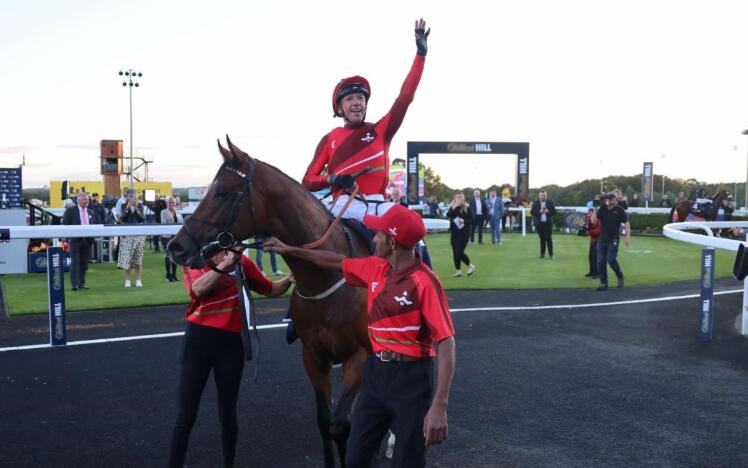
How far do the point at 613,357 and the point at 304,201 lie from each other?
528 cm

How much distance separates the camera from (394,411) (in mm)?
3248

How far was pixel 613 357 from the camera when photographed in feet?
25.7

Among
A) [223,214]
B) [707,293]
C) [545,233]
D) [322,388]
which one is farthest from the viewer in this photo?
[545,233]

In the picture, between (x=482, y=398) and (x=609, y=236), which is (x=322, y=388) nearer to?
(x=482, y=398)

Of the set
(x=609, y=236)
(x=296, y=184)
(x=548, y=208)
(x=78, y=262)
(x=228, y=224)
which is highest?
(x=296, y=184)

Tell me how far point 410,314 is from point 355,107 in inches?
86.4

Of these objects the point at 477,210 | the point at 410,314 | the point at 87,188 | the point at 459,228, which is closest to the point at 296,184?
the point at 410,314

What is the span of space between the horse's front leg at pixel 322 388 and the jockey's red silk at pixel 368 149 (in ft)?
4.20

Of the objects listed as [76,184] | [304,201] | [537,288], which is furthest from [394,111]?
[76,184]

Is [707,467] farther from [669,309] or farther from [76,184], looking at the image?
[76,184]

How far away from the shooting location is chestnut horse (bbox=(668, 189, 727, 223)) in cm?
2172

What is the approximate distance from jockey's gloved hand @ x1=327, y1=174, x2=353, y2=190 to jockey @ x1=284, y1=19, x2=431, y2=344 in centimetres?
18

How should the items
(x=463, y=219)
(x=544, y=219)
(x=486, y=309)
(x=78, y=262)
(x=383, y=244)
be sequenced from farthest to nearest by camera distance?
(x=544, y=219) < (x=463, y=219) < (x=78, y=262) < (x=486, y=309) < (x=383, y=244)

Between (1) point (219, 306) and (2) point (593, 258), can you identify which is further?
(2) point (593, 258)
